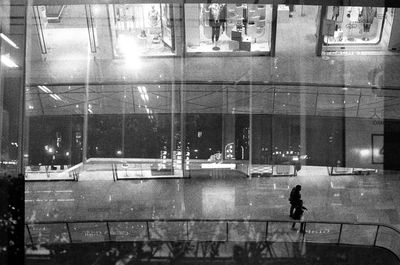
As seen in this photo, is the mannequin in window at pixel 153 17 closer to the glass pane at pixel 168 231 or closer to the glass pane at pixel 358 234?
the glass pane at pixel 168 231

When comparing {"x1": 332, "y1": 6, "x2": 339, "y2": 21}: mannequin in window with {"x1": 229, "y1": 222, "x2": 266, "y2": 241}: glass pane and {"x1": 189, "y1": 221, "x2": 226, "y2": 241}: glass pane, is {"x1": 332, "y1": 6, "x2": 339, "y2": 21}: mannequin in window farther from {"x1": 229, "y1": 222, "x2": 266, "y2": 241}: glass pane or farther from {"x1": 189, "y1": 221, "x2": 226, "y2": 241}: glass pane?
{"x1": 189, "y1": 221, "x2": 226, "y2": 241}: glass pane

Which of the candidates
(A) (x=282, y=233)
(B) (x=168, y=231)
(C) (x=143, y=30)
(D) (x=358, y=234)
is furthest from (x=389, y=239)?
(C) (x=143, y=30)

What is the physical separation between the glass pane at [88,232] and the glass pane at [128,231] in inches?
2.7

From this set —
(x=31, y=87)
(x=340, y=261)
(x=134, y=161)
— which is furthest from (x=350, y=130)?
(x=31, y=87)

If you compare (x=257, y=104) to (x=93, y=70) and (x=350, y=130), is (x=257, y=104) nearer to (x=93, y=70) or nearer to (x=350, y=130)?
(x=350, y=130)

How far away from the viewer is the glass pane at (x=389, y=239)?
5.18 metres

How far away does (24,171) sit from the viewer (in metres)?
4.59

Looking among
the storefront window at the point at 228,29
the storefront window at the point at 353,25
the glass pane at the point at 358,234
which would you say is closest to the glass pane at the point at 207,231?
the glass pane at the point at 358,234

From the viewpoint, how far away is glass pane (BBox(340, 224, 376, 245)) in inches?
207

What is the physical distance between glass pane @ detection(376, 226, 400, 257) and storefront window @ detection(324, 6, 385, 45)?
1924mm

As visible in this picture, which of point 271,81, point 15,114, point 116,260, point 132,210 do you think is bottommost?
point 116,260

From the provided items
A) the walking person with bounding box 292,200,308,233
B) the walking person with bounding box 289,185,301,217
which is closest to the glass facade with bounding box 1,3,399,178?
the walking person with bounding box 289,185,301,217

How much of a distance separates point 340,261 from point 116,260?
1888 mm

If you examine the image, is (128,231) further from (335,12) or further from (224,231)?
(335,12)
